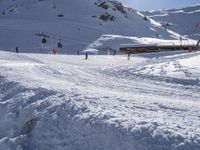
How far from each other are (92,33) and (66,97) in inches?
2714

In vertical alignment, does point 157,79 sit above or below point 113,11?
below

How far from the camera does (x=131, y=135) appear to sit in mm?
8516

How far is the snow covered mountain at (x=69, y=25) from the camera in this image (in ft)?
218

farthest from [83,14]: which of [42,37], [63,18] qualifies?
[42,37]

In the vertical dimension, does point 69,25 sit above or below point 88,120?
above

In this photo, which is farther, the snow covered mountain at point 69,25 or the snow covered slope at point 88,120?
the snow covered mountain at point 69,25

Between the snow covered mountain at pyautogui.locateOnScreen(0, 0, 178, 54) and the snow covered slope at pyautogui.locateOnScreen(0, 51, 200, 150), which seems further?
the snow covered mountain at pyautogui.locateOnScreen(0, 0, 178, 54)

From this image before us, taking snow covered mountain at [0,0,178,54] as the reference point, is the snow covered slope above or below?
below

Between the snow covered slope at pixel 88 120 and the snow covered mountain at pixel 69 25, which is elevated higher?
the snow covered mountain at pixel 69 25

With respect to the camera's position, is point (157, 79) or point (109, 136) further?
point (157, 79)

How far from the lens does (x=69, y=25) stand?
81750mm

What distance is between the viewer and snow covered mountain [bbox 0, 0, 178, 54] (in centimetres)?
6656

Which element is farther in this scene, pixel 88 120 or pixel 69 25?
pixel 69 25

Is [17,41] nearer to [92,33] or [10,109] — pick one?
[92,33]
